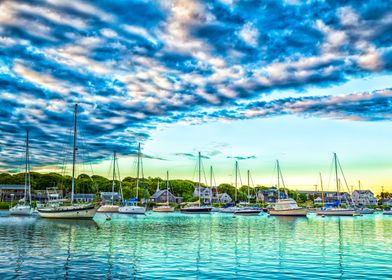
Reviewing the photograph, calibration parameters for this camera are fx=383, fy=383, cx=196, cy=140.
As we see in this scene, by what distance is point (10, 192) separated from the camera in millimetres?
191750

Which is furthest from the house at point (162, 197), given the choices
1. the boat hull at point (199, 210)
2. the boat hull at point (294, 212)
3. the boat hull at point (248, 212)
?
the boat hull at point (294, 212)

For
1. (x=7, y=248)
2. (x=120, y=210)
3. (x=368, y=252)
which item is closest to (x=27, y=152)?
(x=120, y=210)

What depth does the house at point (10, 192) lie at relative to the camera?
185750mm

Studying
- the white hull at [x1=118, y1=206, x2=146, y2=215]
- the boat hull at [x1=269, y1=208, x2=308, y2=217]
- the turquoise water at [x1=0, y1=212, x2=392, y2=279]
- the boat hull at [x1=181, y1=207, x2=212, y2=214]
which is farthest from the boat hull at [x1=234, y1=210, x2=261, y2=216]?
the turquoise water at [x1=0, y1=212, x2=392, y2=279]

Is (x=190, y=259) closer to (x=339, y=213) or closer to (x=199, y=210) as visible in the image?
(x=339, y=213)

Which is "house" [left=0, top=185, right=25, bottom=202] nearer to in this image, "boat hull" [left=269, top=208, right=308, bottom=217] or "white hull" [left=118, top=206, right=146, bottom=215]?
"white hull" [left=118, top=206, right=146, bottom=215]

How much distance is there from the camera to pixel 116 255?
27969 millimetres

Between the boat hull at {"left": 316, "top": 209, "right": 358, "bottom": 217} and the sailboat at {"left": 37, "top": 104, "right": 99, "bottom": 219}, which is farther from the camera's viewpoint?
the boat hull at {"left": 316, "top": 209, "right": 358, "bottom": 217}

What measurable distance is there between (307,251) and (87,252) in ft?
57.8

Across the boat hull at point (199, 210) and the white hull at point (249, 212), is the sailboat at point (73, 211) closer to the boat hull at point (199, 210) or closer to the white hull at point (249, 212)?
the white hull at point (249, 212)

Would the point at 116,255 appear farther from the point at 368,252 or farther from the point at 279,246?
the point at 368,252

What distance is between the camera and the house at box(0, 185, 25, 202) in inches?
7313

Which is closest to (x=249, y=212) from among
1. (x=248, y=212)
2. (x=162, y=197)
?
(x=248, y=212)

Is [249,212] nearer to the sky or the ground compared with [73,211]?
nearer to the ground
